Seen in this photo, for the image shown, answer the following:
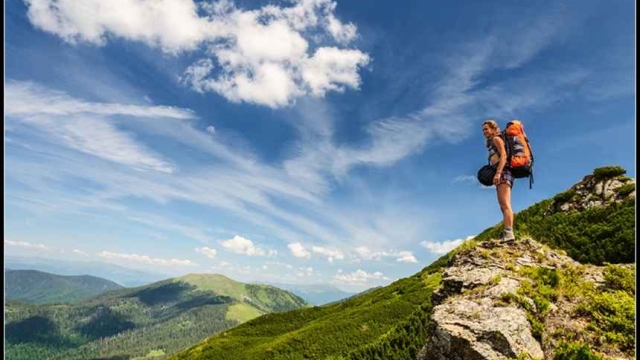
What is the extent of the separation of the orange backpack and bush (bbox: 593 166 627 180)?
949 centimetres

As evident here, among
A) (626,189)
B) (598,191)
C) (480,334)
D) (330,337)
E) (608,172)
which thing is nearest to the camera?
(480,334)

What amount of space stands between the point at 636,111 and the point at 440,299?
9908mm

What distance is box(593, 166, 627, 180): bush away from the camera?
64.8 feet

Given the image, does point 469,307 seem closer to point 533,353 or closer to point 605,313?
point 533,353

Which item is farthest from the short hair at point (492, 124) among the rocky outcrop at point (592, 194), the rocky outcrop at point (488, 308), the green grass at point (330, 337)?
the green grass at point (330, 337)

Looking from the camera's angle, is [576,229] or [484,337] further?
[576,229]

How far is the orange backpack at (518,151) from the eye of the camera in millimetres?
13305

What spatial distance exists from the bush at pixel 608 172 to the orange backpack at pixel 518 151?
9.49 meters

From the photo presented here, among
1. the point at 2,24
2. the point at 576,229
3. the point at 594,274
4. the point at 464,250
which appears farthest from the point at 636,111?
the point at 576,229

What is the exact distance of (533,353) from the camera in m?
8.80

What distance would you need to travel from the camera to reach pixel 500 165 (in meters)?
13.2

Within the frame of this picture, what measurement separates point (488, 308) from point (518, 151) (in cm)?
583

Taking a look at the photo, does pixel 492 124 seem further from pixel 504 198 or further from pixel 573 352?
pixel 573 352

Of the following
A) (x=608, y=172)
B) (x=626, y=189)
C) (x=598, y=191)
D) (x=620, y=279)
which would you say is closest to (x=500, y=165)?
(x=620, y=279)
